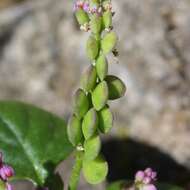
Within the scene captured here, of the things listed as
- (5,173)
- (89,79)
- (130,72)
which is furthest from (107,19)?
(130,72)

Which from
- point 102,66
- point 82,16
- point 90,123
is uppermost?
point 82,16

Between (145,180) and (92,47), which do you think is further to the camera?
(145,180)

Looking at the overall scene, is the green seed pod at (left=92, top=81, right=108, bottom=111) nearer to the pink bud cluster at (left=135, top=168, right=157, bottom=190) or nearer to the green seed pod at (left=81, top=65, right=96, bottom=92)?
the green seed pod at (left=81, top=65, right=96, bottom=92)

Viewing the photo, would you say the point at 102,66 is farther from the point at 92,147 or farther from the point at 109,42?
the point at 92,147

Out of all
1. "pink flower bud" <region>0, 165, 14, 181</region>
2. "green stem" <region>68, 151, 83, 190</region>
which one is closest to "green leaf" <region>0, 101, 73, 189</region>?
"green stem" <region>68, 151, 83, 190</region>

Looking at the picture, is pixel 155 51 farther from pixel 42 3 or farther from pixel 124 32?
pixel 42 3

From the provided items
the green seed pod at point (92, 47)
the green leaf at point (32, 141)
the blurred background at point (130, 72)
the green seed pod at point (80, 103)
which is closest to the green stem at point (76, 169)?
the green seed pod at point (80, 103)

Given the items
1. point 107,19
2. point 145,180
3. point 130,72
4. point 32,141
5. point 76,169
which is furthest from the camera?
point 130,72

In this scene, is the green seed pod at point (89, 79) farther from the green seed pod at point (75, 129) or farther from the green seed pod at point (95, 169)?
the green seed pod at point (95, 169)
